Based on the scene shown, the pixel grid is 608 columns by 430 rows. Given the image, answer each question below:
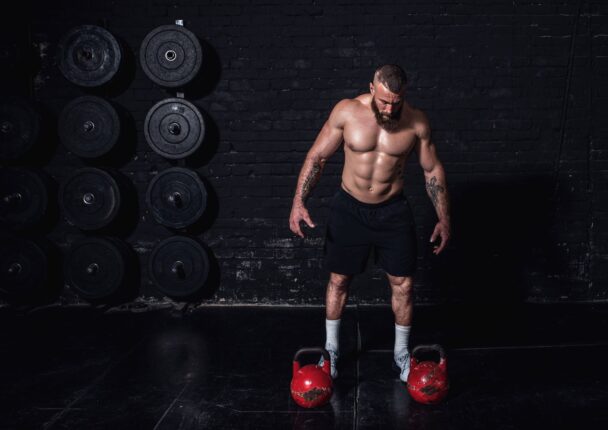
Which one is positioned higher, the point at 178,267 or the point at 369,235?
the point at 369,235

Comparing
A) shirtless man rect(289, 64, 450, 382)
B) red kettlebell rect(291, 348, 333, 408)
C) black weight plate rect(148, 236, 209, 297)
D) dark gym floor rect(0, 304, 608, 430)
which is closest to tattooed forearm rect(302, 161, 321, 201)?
shirtless man rect(289, 64, 450, 382)

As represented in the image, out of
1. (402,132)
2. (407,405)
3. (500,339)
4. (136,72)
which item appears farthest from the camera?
(136,72)

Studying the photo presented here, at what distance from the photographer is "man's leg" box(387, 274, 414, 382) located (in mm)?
2982

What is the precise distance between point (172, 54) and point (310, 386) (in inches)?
102

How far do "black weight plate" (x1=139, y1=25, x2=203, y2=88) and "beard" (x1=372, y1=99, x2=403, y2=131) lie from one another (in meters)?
1.64

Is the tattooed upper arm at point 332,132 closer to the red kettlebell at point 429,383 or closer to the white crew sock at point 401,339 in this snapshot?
the white crew sock at point 401,339

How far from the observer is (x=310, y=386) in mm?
2543

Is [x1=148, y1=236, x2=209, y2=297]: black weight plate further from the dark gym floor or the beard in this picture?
the beard

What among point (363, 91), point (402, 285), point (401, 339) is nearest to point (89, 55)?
point (363, 91)

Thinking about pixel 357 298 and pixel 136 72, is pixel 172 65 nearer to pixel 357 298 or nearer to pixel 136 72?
pixel 136 72

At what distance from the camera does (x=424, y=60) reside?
4059 mm

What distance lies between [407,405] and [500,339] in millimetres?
1175

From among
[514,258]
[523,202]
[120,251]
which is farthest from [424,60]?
[120,251]

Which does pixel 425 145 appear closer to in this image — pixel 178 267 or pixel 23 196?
pixel 178 267
